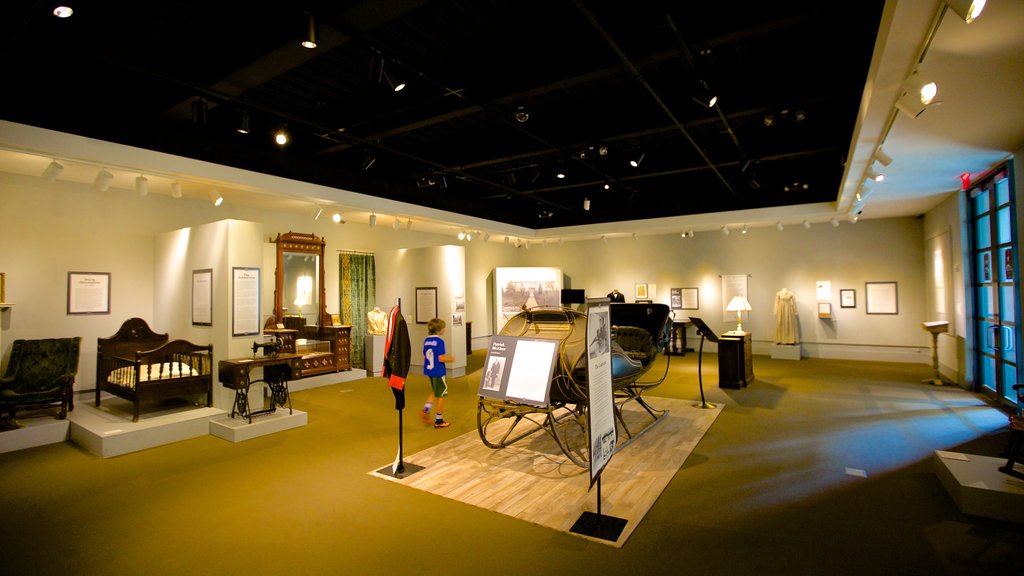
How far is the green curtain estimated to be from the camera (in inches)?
398

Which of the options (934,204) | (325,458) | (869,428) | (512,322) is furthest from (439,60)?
(934,204)

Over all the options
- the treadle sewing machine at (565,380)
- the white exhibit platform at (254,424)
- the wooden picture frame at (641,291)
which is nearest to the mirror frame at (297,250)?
the white exhibit platform at (254,424)

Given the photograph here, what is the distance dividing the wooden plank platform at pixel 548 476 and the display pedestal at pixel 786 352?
22.9 ft

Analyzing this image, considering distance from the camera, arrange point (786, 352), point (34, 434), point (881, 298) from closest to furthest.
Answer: point (34, 434) < point (881, 298) < point (786, 352)

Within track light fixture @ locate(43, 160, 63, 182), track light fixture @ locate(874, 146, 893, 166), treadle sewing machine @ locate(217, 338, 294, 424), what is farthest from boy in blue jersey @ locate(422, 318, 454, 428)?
track light fixture @ locate(874, 146, 893, 166)

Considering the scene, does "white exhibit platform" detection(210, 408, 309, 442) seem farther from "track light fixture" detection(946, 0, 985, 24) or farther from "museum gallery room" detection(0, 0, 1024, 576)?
"track light fixture" detection(946, 0, 985, 24)

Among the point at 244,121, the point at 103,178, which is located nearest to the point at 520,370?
the point at 244,121

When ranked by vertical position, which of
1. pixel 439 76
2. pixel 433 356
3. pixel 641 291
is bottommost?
pixel 433 356

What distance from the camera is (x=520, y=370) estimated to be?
4.48 m

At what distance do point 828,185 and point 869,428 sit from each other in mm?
6412

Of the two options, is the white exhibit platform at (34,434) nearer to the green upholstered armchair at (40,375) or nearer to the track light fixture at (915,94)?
the green upholstered armchair at (40,375)

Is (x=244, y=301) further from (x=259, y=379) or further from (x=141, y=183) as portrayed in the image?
(x=141, y=183)

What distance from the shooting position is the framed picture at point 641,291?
1353cm

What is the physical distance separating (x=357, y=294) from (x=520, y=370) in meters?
6.88
